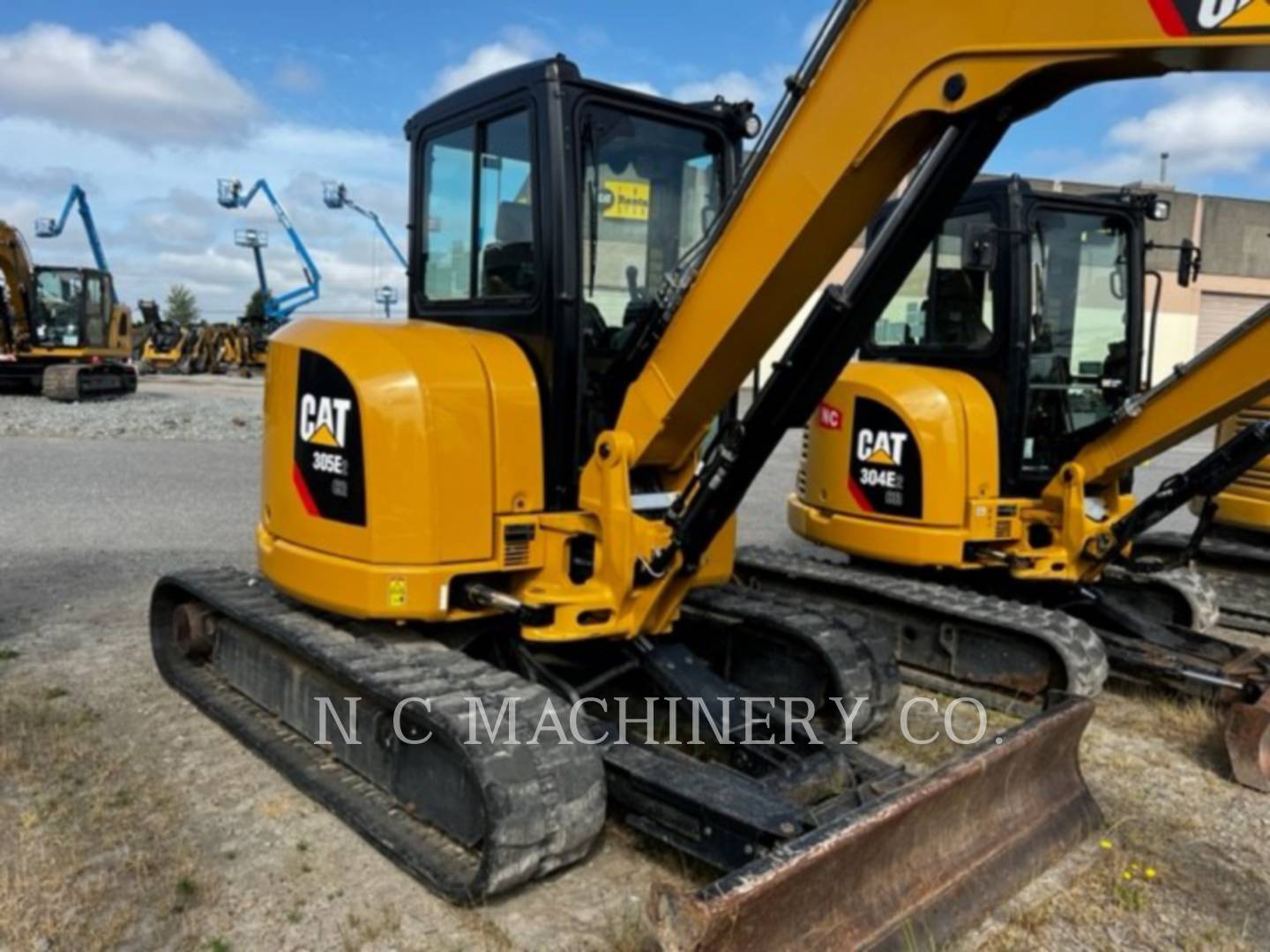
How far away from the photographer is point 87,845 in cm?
371

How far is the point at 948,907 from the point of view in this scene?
11.1ft

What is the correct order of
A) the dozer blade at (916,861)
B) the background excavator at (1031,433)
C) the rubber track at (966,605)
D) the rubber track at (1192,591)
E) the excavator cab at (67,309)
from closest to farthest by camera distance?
1. the dozer blade at (916,861)
2. the rubber track at (966,605)
3. the background excavator at (1031,433)
4. the rubber track at (1192,591)
5. the excavator cab at (67,309)

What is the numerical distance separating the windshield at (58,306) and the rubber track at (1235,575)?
21.0 metres

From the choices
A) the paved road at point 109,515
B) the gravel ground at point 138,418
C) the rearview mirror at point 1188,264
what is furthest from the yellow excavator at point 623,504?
the gravel ground at point 138,418

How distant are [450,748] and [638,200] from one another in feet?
7.66

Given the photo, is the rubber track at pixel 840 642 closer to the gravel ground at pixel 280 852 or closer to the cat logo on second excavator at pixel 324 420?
the gravel ground at pixel 280 852

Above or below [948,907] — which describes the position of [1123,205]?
above

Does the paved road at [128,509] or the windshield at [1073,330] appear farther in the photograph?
the paved road at [128,509]

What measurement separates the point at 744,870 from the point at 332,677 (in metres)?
2.08

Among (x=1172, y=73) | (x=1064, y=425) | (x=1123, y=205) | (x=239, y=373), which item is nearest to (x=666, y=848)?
(x=1172, y=73)

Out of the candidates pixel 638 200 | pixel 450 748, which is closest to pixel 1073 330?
pixel 638 200

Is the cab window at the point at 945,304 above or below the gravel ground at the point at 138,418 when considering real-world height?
above

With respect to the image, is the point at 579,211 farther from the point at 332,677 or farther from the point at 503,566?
the point at 332,677

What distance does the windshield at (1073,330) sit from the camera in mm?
6316
